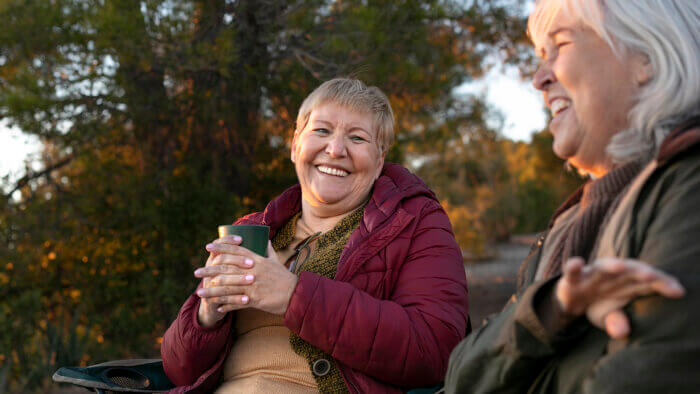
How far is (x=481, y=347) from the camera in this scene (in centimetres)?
119

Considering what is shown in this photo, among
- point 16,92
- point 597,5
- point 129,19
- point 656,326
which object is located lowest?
point 656,326

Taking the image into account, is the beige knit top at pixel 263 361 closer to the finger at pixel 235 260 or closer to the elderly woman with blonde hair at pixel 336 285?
the elderly woman with blonde hair at pixel 336 285

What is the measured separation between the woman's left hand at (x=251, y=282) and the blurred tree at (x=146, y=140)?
247cm

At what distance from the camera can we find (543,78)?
1.29 meters

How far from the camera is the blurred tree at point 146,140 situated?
3.91 metres

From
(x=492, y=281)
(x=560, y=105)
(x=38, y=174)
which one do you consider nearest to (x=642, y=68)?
(x=560, y=105)

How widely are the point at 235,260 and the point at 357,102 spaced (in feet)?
2.88

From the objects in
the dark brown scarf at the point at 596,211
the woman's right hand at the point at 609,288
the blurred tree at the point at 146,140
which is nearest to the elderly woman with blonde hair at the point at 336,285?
the dark brown scarf at the point at 596,211

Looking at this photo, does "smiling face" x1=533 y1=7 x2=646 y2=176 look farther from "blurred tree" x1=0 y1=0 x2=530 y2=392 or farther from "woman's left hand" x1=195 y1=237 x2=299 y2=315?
"blurred tree" x1=0 y1=0 x2=530 y2=392

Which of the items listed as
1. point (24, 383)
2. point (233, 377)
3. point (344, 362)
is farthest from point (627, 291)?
point (24, 383)

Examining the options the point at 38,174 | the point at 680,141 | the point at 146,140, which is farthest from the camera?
the point at 146,140

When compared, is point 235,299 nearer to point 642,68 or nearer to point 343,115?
point 343,115

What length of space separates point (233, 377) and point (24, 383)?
3.09 m

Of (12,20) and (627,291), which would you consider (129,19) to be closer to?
(12,20)
